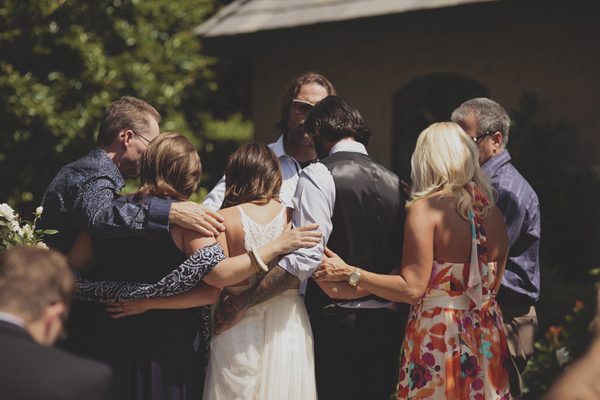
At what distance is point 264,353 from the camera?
282 centimetres

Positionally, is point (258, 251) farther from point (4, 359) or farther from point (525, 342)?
point (525, 342)

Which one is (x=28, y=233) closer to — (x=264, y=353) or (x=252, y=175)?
(x=252, y=175)

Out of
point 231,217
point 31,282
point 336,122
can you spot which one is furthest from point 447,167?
point 31,282

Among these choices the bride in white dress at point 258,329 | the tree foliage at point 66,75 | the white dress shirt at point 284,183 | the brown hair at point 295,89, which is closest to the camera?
the bride in white dress at point 258,329

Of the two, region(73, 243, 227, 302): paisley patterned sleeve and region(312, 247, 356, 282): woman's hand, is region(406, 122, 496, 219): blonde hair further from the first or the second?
region(73, 243, 227, 302): paisley patterned sleeve

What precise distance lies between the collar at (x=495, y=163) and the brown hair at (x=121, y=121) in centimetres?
207

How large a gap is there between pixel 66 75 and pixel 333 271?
6046mm

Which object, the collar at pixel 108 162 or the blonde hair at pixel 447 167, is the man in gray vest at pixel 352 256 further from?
the collar at pixel 108 162

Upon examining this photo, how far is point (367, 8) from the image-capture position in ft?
22.4

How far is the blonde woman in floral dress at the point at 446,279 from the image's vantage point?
2.81 meters

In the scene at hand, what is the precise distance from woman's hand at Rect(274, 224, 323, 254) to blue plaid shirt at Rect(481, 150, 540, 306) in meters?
1.27

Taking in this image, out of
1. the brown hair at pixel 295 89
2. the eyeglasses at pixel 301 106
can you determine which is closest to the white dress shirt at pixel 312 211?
the eyeglasses at pixel 301 106

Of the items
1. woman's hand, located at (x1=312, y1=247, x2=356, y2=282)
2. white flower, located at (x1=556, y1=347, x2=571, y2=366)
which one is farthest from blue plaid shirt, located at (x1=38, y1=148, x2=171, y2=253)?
white flower, located at (x1=556, y1=347, x2=571, y2=366)

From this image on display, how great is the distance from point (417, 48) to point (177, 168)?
540 cm
